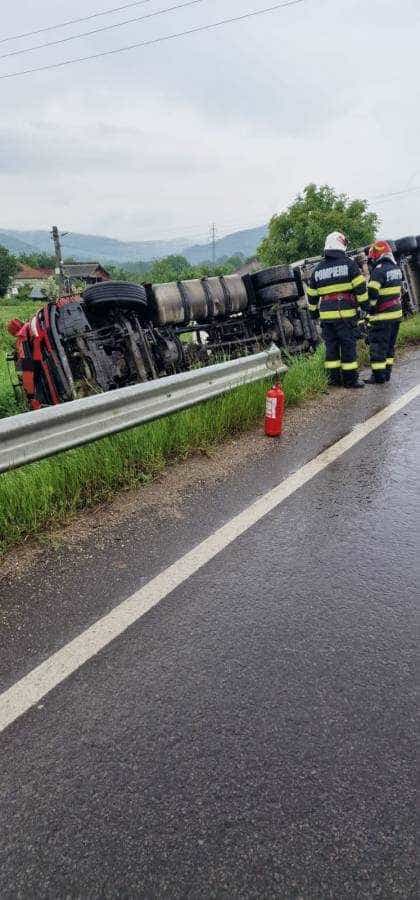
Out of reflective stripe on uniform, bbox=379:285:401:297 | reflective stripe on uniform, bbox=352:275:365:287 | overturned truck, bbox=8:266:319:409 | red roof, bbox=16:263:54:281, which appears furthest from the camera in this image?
red roof, bbox=16:263:54:281

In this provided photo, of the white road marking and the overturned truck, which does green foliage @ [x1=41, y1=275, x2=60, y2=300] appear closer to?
the overturned truck

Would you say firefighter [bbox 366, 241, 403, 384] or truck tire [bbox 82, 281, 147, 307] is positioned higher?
truck tire [bbox 82, 281, 147, 307]

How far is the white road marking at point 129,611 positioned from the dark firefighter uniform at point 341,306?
111 inches

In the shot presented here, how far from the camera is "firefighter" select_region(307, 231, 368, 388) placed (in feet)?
20.8

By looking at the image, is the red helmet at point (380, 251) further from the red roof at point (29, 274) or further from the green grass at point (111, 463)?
the red roof at point (29, 274)

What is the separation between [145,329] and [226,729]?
6.02 m

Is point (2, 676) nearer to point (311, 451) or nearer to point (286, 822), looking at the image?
point (286, 822)

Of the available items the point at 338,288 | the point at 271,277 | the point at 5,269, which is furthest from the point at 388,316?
the point at 5,269

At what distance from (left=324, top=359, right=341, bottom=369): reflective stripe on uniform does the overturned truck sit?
166 cm

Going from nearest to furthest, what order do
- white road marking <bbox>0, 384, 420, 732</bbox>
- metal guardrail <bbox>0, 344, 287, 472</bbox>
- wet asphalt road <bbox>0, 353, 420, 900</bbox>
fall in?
1. wet asphalt road <bbox>0, 353, 420, 900</bbox>
2. white road marking <bbox>0, 384, 420, 732</bbox>
3. metal guardrail <bbox>0, 344, 287, 472</bbox>

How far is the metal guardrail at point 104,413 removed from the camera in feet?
10.3

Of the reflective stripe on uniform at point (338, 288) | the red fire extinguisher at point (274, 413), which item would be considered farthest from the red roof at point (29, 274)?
the red fire extinguisher at point (274, 413)

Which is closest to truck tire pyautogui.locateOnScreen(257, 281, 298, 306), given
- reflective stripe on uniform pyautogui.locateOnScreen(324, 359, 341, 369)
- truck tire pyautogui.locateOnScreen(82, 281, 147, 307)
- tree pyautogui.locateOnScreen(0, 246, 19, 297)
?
reflective stripe on uniform pyautogui.locateOnScreen(324, 359, 341, 369)

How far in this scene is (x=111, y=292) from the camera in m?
6.54
